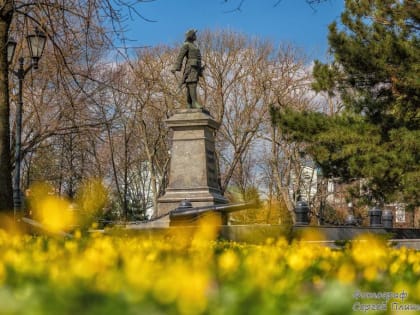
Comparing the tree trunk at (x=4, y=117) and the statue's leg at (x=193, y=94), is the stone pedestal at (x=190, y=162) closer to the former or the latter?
the statue's leg at (x=193, y=94)

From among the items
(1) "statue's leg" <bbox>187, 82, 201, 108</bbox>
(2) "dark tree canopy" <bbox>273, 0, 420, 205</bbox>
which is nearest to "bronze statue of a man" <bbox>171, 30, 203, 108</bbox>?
(1) "statue's leg" <bbox>187, 82, 201, 108</bbox>

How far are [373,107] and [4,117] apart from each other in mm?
12782

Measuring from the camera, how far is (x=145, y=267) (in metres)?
A: 1.91

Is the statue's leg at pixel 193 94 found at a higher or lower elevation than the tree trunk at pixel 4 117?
higher

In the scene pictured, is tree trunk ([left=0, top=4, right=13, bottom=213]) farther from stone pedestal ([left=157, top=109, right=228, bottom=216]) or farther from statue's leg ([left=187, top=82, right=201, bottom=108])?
statue's leg ([left=187, top=82, right=201, bottom=108])

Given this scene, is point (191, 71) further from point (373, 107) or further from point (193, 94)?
point (373, 107)

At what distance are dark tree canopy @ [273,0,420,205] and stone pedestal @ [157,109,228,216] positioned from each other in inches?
92.8

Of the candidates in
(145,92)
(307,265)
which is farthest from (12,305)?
(145,92)

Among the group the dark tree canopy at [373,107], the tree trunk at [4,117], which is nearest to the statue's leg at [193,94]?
the dark tree canopy at [373,107]

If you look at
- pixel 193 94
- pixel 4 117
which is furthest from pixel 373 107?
pixel 4 117

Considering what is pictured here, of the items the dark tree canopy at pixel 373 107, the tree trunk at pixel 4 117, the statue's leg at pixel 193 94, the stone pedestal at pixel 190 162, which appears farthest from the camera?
the statue's leg at pixel 193 94

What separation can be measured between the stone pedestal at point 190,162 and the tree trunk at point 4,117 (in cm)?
957

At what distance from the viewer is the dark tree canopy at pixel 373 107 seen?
17.9 m

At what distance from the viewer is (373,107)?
19.7 m
